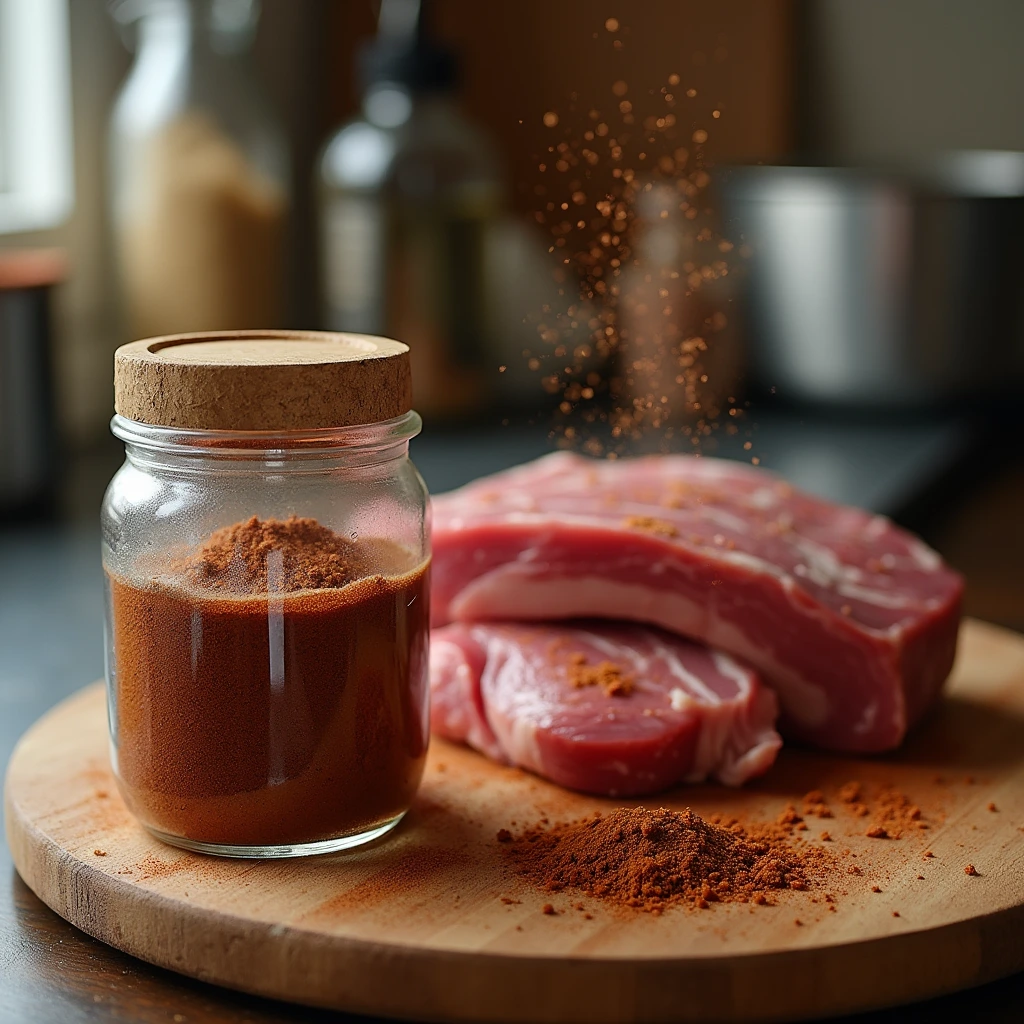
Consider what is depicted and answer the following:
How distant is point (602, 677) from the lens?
1.19m

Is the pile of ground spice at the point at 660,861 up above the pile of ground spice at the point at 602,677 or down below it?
below

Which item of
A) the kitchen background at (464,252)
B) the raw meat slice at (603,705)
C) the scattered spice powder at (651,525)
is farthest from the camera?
the kitchen background at (464,252)

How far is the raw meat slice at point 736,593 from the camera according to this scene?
1.22 m

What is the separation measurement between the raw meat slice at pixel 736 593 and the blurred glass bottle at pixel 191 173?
1037mm

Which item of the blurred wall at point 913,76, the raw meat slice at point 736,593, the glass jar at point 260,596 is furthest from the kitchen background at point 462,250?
the glass jar at point 260,596

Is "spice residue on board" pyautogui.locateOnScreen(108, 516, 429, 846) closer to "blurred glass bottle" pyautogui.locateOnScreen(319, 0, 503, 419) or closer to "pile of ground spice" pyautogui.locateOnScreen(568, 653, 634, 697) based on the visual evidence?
"pile of ground spice" pyautogui.locateOnScreen(568, 653, 634, 697)

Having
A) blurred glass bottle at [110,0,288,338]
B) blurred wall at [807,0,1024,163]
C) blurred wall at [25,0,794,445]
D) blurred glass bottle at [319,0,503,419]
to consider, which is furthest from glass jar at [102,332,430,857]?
blurred wall at [807,0,1024,163]

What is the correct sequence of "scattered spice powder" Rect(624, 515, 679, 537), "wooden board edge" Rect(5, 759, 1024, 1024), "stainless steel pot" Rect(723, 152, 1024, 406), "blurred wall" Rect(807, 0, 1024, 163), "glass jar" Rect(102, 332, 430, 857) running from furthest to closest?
1. "blurred wall" Rect(807, 0, 1024, 163)
2. "stainless steel pot" Rect(723, 152, 1024, 406)
3. "scattered spice powder" Rect(624, 515, 679, 537)
4. "glass jar" Rect(102, 332, 430, 857)
5. "wooden board edge" Rect(5, 759, 1024, 1024)

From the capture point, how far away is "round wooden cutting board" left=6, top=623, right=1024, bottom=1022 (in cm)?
87

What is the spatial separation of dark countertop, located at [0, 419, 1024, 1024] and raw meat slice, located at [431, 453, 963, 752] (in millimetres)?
324

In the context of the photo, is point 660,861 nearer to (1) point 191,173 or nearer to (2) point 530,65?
(1) point 191,173

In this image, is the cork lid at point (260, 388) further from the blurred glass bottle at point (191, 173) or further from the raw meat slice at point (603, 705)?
the blurred glass bottle at point (191, 173)

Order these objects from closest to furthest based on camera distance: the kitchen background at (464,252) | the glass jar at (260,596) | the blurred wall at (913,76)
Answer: the glass jar at (260,596) < the kitchen background at (464,252) < the blurred wall at (913,76)

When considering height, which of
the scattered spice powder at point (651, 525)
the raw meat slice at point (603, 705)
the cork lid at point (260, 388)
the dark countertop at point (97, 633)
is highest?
the cork lid at point (260, 388)
